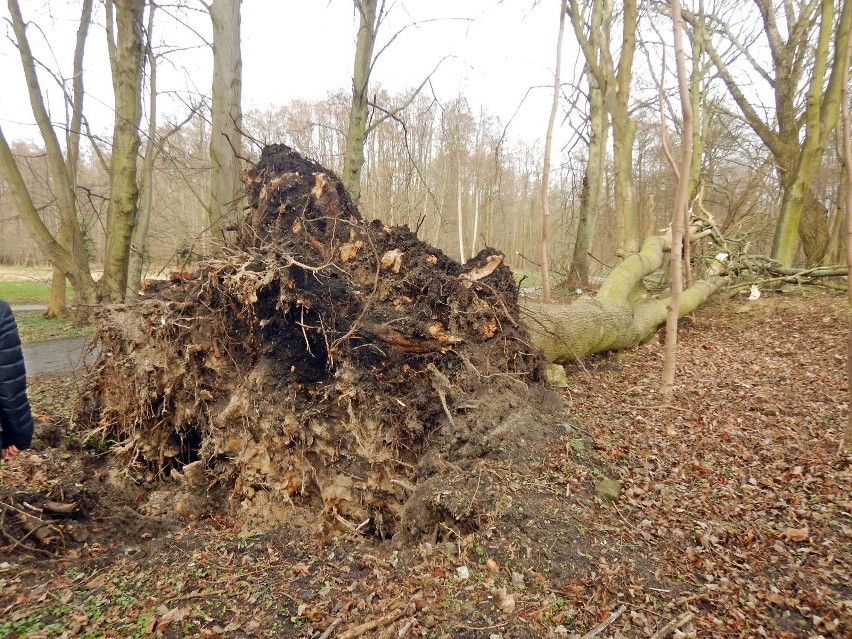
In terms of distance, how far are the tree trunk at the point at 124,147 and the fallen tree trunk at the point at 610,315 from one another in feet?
26.5

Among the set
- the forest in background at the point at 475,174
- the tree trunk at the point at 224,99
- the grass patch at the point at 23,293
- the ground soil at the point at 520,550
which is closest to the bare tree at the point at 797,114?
the forest in background at the point at 475,174

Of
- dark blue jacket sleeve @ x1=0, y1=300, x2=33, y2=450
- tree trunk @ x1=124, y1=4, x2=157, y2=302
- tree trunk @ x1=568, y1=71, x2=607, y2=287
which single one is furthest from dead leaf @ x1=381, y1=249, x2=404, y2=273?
tree trunk @ x1=568, y1=71, x2=607, y2=287

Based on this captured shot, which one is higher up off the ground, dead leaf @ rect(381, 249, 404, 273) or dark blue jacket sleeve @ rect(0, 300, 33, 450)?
dead leaf @ rect(381, 249, 404, 273)

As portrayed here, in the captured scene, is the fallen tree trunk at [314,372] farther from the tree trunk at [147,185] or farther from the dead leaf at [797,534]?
the tree trunk at [147,185]

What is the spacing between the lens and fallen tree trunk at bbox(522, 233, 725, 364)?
6.13 m

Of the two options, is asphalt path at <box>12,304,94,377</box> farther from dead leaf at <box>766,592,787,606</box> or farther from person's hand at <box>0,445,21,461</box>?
dead leaf at <box>766,592,787,606</box>

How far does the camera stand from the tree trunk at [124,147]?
8.34 m

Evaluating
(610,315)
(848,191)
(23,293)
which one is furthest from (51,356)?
(23,293)

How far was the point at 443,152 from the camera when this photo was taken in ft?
85.1

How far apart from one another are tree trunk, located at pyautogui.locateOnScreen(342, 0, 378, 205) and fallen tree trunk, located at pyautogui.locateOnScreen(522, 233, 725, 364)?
3657mm

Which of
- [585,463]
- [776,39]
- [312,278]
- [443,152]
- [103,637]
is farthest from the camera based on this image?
[443,152]

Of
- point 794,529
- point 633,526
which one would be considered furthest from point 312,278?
point 794,529

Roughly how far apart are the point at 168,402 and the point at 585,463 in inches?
159

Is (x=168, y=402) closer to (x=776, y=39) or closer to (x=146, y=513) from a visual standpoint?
(x=146, y=513)
